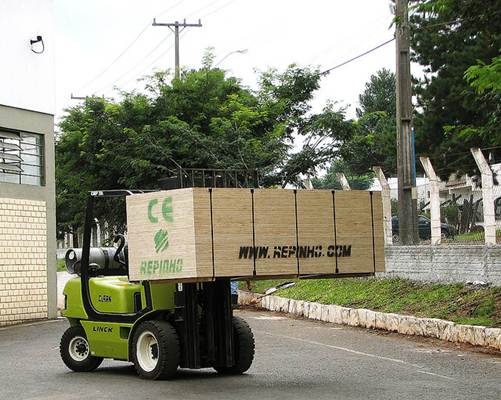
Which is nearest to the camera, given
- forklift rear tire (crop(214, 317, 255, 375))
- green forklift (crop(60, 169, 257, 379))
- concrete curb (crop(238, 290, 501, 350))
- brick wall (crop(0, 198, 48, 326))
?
green forklift (crop(60, 169, 257, 379))

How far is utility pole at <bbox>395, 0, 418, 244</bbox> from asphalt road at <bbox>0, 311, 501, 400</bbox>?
15.7ft

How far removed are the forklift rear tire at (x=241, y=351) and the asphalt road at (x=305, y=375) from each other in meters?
0.15

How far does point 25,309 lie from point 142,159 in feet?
29.3

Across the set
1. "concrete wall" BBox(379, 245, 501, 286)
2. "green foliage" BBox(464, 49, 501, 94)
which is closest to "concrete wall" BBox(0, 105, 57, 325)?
"concrete wall" BBox(379, 245, 501, 286)

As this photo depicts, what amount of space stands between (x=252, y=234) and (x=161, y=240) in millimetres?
1113

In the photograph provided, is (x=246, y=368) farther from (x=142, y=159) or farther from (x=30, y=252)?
(x=142, y=159)

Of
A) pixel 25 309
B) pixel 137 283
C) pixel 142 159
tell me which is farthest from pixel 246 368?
pixel 142 159

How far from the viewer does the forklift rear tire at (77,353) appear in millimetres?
14102

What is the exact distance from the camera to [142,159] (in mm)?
32062

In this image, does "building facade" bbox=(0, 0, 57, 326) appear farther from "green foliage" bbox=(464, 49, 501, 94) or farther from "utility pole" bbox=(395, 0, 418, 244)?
"green foliage" bbox=(464, 49, 501, 94)

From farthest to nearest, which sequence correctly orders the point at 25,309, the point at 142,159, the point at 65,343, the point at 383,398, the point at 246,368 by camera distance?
the point at 142,159 → the point at 25,309 → the point at 65,343 → the point at 246,368 → the point at 383,398

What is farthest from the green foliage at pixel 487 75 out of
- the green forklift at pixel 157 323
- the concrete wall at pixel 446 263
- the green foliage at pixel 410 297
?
the concrete wall at pixel 446 263

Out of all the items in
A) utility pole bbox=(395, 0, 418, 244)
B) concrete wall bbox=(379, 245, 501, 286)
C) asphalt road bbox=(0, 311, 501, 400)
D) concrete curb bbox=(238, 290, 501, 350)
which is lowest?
asphalt road bbox=(0, 311, 501, 400)

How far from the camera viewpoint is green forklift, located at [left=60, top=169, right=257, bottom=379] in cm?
1272
